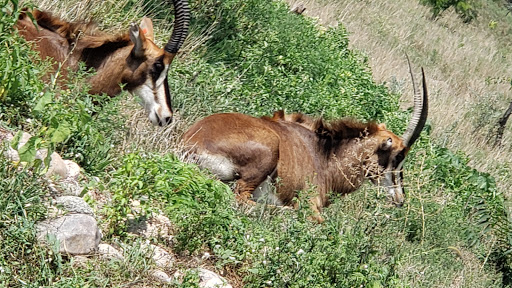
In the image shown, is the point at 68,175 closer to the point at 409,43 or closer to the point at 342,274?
the point at 342,274

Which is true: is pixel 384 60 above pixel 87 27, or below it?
below

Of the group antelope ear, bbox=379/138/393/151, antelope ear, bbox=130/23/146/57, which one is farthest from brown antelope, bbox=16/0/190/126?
antelope ear, bbox=379/138/393/151

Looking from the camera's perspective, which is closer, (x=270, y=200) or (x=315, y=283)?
(x=315, y=283)

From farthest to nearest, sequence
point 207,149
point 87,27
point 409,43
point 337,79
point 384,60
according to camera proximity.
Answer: point 409,43, point 384,60, point 337,79, point 87,27, point 207,149

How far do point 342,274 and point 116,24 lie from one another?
19.1 feet

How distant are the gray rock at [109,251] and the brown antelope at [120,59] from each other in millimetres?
3343

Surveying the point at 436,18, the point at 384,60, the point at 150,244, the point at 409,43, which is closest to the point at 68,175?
the point at 150,244

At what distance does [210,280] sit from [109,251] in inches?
27.2

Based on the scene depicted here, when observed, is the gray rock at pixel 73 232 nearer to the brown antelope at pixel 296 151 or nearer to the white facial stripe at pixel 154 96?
the brown antelope at pixel 296 151

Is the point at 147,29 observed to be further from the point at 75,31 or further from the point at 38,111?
the point at 38,111

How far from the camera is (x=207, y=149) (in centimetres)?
805

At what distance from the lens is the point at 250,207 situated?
24.1 feet

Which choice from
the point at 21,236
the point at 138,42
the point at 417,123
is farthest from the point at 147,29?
the point at 21,236

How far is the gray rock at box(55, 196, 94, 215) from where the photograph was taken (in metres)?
4.95
